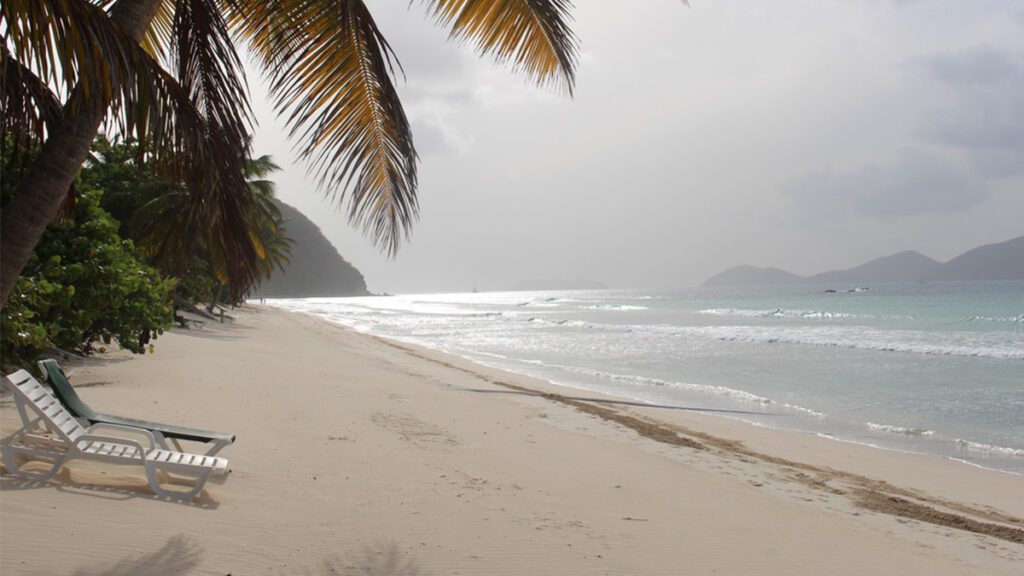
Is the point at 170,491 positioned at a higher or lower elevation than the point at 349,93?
lower

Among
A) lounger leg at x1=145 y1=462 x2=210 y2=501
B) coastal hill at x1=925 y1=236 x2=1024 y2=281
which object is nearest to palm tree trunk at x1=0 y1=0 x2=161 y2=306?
lounger leg at x1=145 y1=462 x2=210 y2=501

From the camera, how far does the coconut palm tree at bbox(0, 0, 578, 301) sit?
2.31m

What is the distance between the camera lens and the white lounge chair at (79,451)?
14.1 ft

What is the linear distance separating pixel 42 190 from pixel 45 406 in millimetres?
2557

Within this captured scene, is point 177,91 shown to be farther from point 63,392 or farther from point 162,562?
point 63,392

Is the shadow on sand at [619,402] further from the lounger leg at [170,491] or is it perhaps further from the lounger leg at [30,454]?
the lounger leg at [30,454]

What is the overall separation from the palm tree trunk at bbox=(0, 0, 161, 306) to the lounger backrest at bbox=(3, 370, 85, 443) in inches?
86.3

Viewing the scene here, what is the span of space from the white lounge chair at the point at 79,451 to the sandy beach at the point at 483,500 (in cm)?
14

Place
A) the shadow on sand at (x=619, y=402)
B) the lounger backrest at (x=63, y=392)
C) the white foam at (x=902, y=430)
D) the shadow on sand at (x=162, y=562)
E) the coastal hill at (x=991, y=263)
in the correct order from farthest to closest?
the coastal hill at (x=991, y=263), the shadow on sand at (x=619, y=402), the white foam at (x=902, y=430), the lounger backrest at (x=63, y=392), the shadow on sand at (x=162, y=562)

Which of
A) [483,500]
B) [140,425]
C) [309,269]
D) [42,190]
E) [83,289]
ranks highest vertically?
[309,269]

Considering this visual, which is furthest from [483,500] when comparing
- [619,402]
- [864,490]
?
[619,402]

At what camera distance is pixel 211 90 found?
3.35 meters

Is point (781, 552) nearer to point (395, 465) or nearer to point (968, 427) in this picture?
point (395, 465)

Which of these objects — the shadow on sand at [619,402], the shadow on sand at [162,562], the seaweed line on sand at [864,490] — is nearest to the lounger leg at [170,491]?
the shadow on sand at [162,562]
